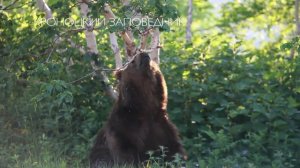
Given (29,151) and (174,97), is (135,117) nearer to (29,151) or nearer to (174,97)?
(29,151)

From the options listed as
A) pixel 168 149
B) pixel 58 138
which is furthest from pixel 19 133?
pixel 168 149

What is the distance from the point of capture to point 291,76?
10055mm

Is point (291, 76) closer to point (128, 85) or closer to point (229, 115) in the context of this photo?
point (229, 115)

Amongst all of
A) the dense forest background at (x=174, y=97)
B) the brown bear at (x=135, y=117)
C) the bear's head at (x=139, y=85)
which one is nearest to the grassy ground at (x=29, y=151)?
the dense forest background at (x=174, y=97)

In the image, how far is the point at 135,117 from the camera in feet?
26.7

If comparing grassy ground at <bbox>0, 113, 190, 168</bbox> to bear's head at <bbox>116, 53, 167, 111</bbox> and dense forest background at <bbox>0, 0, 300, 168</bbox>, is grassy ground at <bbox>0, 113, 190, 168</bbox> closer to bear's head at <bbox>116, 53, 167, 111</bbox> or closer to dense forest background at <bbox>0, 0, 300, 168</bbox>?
dense forest background at <bbox>0, 0, 300, 168</bbox>

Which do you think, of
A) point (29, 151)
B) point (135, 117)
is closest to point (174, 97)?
point (135, 117)

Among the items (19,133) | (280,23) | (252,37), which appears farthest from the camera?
(252,37)

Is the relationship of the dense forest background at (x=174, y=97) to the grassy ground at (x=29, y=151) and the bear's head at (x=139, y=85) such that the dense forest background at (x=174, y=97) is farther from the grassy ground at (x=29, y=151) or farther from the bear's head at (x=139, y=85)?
the bear's head at (x=139, y=85)

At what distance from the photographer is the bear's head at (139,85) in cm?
798

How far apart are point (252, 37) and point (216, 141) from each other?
7898 millimetres

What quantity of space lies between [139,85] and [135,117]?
0.40 m

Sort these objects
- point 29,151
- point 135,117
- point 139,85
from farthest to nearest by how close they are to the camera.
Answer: point 29,151 → point 135,117 → point 139,85

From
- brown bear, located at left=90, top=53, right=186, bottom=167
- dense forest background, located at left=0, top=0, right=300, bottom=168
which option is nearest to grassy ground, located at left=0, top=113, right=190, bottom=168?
dense forest background, located at left=0, top=0, right=300, bottom=168
